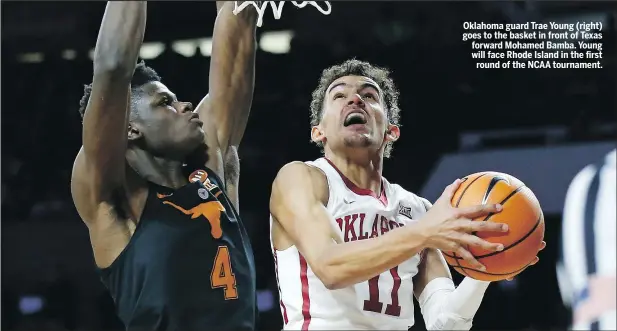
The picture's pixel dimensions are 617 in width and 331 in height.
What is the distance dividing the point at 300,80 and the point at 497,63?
94cm

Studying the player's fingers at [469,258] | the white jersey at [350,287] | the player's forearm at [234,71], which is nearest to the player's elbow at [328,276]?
the white jersey at [350,287]

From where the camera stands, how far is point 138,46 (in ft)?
9.55

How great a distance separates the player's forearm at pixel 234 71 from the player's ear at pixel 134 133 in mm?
356

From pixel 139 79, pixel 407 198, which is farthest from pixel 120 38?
pixel 407 198

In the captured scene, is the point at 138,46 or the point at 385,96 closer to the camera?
the point at 138,46

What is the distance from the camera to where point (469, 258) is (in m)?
2.54

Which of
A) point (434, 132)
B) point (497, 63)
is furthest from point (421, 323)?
point (497, 63)

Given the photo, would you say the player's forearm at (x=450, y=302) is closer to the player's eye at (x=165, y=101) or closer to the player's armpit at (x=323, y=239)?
the player's armpit at (x=323, y=239)

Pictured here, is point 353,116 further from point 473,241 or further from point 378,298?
point 473,241

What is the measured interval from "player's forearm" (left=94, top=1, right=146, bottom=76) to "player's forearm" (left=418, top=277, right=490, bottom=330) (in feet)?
4.34

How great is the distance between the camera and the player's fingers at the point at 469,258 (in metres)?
2.50

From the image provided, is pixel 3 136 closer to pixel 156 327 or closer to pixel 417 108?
pixel 156 327

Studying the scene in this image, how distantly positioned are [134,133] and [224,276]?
2.12ft

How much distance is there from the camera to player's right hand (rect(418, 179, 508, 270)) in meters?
2.43
